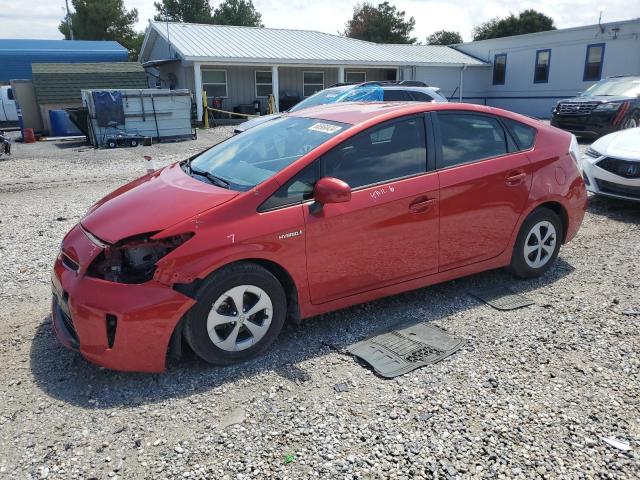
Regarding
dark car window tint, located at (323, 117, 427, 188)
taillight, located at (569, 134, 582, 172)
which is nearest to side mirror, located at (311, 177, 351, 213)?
dark car window tint, located at (323, 117, 427, 188)

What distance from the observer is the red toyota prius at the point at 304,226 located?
3.18m

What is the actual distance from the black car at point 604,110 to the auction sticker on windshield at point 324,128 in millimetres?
13177

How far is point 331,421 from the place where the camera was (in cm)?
292

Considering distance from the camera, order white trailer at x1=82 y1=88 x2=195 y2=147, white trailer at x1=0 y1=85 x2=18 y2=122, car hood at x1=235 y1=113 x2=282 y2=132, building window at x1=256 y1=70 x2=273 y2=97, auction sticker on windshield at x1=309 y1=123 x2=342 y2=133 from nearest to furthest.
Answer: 1. auction sticker on windshield at x1=309 y1=123 x2=342 y2=133
2. car hood at x1=235 y1=113 x2=282 y2=132
3. white trailer at x1=82 y1=88 x2=195 y2=147
4. white trailer at x1=0 y1=85 x2=18 y2=122
5. building window at x1=256 y1=70 x2=273 y2=97

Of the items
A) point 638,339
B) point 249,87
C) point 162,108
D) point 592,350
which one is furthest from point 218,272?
point 249,87

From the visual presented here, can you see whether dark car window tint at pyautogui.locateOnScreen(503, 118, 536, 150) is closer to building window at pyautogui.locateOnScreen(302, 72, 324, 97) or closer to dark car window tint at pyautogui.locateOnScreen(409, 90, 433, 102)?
dark car window tint at pyautogui.locateOnScreen(409, 90, 433, 102)

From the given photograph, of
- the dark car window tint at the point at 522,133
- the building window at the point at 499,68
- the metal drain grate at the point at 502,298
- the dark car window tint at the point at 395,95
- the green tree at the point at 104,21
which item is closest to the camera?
the metal drain grate at the point at 502,298

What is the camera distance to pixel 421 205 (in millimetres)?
3949

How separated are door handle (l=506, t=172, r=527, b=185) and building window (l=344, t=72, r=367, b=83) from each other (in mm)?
25329

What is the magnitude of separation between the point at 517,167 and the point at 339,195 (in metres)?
1.90

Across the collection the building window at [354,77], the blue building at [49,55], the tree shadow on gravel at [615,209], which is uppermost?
the blue building at [49,55]

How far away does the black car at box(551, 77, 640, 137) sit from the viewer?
14.3 meters

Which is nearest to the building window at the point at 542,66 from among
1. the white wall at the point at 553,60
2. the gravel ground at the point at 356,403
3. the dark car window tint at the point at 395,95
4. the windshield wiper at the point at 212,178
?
the white wall at the point at 553,60

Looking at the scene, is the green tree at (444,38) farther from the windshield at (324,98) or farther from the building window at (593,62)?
the windshield at (324,98)
